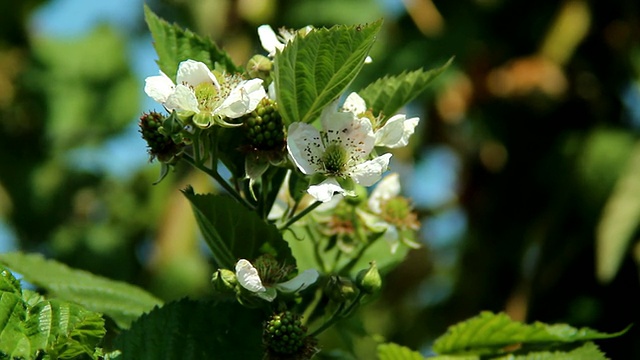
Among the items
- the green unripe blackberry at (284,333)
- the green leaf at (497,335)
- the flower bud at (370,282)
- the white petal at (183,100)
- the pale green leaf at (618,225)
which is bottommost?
the green unripe blackberry at (284,333)

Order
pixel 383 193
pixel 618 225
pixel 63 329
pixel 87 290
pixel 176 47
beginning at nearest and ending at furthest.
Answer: pixel 63 329 < pixel 176 47 < pixel 87 290 < pixel 383 193 < pixel 618 225

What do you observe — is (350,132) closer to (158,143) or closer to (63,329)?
(158,143)

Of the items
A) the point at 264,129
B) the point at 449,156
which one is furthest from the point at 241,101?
the point at 449,156

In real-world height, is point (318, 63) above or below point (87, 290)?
above

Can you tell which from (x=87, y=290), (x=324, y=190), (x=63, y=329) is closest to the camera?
(x=63, y=329)

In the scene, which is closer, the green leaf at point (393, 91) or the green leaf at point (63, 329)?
the green leaf at point (63, 329)

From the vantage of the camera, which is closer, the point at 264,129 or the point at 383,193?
the point at 264,129

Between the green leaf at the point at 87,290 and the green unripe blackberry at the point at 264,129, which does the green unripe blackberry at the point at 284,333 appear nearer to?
the green unripe blackberry at the point at 264,129

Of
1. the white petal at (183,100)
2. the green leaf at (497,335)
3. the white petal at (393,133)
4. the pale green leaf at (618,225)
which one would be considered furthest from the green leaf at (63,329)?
the pale green leaf at (618,225)
